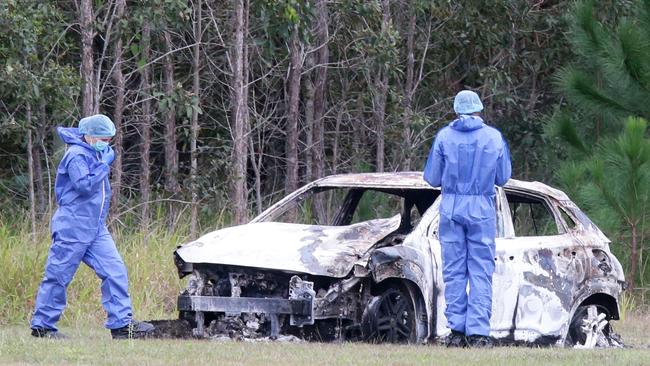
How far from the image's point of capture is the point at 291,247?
1038 cm

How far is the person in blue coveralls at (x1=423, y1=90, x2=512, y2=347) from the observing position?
1002 cm

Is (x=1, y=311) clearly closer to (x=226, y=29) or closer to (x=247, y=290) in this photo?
(x=247, y=290)

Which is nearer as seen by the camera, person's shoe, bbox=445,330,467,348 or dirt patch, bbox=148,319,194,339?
person's shoe, bbox=445,330,467,348

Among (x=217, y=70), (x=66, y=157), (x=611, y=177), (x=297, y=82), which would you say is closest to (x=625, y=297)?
(x=611, y=177)

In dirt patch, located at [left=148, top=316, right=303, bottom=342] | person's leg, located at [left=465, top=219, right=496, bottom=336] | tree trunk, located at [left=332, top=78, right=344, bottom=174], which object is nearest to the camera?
person's leg, located at [left=465, top=219, right=496, bottom=336]

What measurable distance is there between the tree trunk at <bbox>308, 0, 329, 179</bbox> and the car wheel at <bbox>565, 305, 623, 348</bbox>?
9.18 meters

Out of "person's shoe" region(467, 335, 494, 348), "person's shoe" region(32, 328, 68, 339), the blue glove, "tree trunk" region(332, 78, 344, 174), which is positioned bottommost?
"person's shoe" region(32, 328, 68, 339)

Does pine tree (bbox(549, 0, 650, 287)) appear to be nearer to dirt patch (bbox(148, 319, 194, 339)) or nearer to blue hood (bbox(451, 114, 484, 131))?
blue hood (bbox(451, 114, 484, 131))

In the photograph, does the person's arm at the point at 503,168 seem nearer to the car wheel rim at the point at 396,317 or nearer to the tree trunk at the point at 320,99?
the car wheel rim at the point at 396,317

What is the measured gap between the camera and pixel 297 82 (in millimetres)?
19500

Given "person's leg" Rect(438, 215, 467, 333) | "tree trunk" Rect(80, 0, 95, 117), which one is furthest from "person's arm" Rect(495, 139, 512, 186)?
"tree trunk" Rect(80, 0, 95, 117)

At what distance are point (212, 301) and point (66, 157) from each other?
1615 millimetres

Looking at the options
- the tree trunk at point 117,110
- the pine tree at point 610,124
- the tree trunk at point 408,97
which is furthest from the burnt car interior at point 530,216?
the tree trunk at point 117,110

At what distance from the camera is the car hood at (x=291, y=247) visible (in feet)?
33.3
